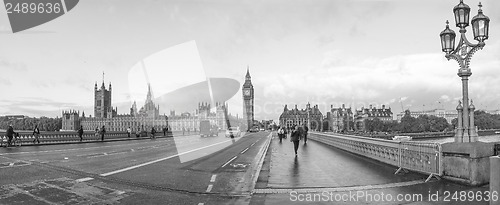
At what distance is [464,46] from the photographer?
14.3 metres

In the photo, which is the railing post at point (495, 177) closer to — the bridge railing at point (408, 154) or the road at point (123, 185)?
the road at point (123, 185)

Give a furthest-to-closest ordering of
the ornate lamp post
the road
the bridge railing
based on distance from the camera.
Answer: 1. the ornate lamp post
2. the bridge railing
3. the road

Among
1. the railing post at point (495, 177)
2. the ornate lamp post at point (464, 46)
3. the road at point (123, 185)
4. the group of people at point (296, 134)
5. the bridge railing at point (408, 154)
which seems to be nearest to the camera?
the railing post at point (495, 177)

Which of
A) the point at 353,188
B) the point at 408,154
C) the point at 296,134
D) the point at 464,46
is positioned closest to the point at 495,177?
the point at 353,188

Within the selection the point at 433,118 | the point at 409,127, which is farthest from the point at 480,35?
the point at 433,118

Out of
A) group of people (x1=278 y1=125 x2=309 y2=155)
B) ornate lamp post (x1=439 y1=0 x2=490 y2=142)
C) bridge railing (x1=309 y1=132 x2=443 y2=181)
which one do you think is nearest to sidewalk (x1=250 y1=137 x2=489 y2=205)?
bridge railing (x1=309 y1=132 x2=443 y2=181)

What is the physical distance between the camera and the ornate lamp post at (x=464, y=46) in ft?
45.3

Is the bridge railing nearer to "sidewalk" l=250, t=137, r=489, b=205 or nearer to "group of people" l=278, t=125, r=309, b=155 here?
"sidewalk" l=250, t=137, r=489, b=205

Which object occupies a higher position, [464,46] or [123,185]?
[464,46]

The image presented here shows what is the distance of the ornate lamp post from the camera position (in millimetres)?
13809

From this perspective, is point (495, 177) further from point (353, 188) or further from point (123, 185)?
point (123, 185)

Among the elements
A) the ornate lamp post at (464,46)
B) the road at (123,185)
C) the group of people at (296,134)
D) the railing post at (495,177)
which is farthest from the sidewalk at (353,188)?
the group of people at (296,134)

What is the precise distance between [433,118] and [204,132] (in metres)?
124

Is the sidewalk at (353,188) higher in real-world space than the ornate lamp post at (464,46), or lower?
lower
